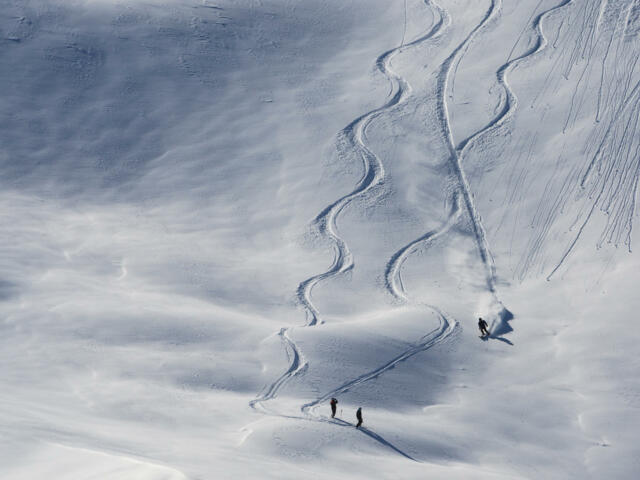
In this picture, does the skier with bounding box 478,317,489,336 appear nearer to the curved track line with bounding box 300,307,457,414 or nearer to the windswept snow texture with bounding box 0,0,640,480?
the windswept snow texture with bounding box 0,0,640,480

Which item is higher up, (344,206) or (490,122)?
(490,122)

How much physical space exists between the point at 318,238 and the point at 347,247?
146 centimetres

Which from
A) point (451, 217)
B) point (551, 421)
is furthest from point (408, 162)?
point (551, 421)

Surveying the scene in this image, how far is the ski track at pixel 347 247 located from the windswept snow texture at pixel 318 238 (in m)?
0.12

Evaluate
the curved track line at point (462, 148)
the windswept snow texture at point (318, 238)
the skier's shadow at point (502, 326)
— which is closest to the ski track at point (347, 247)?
the windswept snow texture at point (318, 238)

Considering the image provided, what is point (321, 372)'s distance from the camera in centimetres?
3169

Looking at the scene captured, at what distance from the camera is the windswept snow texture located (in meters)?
28.1

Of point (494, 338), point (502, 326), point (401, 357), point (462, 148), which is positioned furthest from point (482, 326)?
point (462, 148)

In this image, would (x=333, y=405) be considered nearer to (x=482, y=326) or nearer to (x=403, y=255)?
(x=482, y=326)

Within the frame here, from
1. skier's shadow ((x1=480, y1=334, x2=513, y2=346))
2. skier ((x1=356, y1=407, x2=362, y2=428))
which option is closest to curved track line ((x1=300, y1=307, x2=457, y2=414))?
skier's shadow ((x1=480, y1=334, x2=513, y2=346))

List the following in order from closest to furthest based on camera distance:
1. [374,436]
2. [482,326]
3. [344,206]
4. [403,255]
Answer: [374,436]
[482,326]
[403,255]
[344,206]

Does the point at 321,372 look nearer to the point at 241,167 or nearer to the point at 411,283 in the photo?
the point at 411,283

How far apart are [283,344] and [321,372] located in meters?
2.14

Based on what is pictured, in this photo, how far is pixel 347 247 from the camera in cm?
4019
